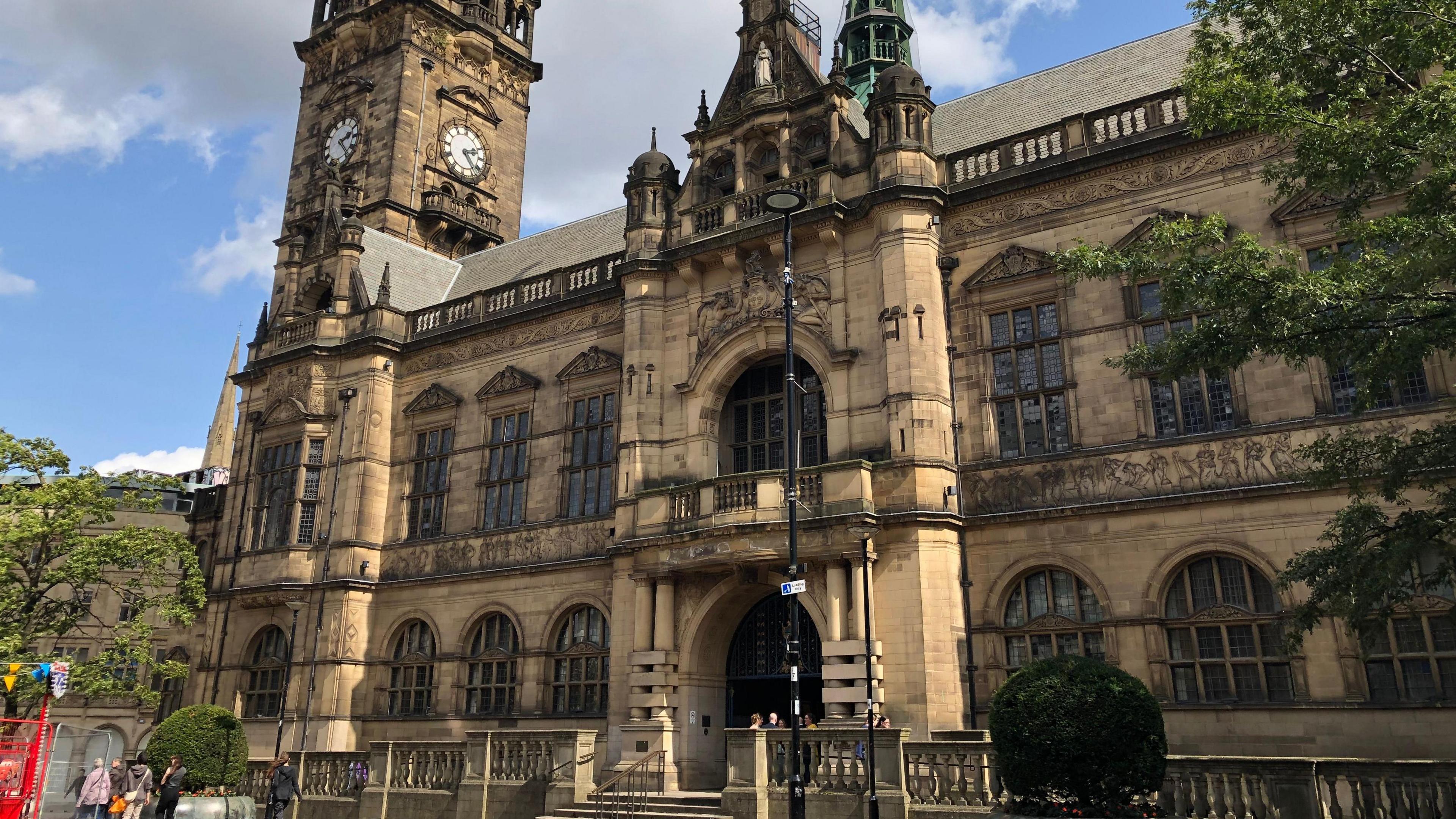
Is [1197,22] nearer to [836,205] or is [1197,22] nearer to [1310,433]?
[836,205]

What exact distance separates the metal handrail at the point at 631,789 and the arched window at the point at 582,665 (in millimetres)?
4022

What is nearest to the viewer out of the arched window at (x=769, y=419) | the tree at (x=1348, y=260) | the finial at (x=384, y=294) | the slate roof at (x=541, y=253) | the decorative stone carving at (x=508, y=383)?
the tree at (x=1348, y=260)

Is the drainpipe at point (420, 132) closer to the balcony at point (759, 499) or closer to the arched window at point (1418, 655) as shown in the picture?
the balcony at point (759, 499)

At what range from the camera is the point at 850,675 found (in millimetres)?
22438

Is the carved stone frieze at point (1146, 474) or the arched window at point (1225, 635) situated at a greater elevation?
the carved stone frieze at point (1146, 474)

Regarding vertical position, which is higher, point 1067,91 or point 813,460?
point 1067,91

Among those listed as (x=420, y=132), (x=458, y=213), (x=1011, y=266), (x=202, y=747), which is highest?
(x=420, y=132)

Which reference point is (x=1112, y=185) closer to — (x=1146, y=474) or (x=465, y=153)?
(x=1146, y=474)

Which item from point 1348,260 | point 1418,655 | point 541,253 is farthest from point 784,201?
point 541,253

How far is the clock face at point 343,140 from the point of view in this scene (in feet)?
160

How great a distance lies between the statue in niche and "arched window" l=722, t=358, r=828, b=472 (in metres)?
7.51

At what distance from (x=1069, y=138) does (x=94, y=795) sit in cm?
2545

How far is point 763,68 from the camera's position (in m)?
29.4


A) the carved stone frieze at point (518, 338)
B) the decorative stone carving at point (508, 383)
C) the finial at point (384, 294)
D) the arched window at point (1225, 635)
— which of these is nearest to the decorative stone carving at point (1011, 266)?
the arched window at point (1225, 635)
